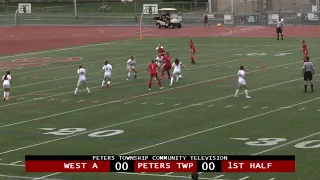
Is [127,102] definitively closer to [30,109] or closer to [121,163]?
[30,109]

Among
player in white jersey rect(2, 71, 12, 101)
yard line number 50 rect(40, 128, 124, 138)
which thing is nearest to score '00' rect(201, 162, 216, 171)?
yard line number 50 rect(40, 128, 124, 138)

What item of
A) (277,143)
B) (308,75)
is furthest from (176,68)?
(277,143)

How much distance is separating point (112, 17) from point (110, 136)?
7879 centimetres

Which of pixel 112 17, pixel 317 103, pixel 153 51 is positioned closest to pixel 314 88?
pixel 317 103

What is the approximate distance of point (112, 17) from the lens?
347ft

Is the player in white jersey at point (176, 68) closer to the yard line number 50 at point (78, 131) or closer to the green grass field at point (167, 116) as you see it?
the green grass field at point (167, 116)

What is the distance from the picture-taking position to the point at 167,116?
31625 mm

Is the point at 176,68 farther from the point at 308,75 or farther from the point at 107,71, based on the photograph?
the point at 308,75

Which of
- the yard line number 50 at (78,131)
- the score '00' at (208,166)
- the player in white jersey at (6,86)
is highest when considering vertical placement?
the score '00' at (208,166)

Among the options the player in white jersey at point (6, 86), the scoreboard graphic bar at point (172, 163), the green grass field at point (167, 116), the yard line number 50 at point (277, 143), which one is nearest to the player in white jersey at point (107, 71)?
the green grass field at point (167, 116)

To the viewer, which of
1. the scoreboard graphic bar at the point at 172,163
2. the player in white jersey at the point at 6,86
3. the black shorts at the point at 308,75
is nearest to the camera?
the scoreboard graphic bar at the point at 172,163

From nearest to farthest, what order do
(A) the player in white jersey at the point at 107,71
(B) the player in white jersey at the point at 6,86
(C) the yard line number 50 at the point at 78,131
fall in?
(C) the yard line number 50 at the point at 78,131 → (B) the player in white jersey at the point at 6,86 → (A) the player in white jersey at the point at 107,71

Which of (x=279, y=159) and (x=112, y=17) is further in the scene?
(x=112, y=17)

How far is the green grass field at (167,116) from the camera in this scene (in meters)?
24.8
